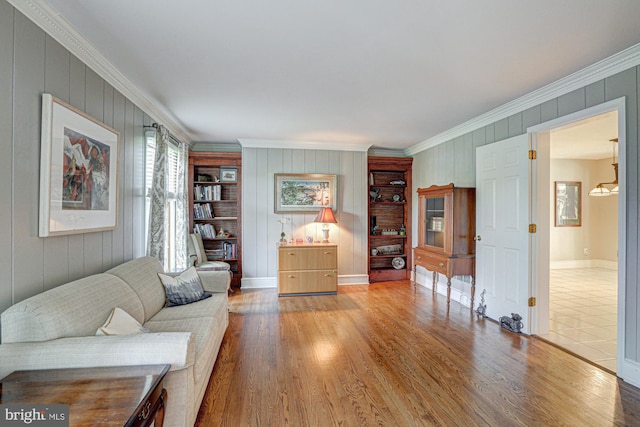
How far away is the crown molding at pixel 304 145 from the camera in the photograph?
16.3 feet

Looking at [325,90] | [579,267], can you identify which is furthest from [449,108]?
[579,267]

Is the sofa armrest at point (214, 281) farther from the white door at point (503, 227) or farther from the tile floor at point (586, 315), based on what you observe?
the tile floor at point (586, 315)

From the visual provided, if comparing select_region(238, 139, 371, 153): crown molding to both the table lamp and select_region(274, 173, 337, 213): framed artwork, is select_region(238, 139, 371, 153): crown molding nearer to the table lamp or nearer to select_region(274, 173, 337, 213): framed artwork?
select_region(274, 173, 337, 213): framed artwork

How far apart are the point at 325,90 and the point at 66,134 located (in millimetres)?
2071

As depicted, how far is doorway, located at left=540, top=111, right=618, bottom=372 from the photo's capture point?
4387 millimetres

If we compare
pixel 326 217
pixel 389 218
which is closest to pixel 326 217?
pixel 326 217

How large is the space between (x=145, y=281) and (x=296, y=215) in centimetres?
287

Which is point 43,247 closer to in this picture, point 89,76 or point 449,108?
point 89,76

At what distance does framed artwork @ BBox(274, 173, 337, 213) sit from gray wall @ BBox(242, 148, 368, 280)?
11 centimetres

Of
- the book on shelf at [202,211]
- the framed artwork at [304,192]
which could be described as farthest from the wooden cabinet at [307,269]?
the book on shelf at [202,211]

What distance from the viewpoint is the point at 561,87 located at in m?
2.76

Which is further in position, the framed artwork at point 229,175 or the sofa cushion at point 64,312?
the framed artwork at point 229,175

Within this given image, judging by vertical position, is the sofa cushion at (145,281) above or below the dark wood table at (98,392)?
above

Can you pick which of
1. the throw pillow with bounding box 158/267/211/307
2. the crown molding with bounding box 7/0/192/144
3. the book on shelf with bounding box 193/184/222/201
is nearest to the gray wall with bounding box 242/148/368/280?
the book on shelf with bounding box 193/184/222/201
